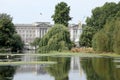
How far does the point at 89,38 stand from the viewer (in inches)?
3708

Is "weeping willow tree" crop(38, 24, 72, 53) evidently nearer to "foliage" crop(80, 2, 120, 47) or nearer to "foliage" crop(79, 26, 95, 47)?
"foliage" crop(80, 2, 120, 47)

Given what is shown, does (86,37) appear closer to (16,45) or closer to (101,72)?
(16,45)

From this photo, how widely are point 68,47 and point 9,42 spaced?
Answer: 15.5m

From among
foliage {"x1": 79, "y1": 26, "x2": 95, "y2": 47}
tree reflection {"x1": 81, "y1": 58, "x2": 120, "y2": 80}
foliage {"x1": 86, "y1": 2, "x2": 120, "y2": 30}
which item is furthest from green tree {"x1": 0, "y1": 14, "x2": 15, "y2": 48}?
tree reflection {"x1": 81, "y1": 58, "x2": 120, "y2": 80}

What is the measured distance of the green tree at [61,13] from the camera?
286 ft

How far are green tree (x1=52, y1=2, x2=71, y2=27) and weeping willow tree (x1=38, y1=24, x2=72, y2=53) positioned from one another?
16.9 m

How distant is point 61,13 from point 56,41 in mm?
21717

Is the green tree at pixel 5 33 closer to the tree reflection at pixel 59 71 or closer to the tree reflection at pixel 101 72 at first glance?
the tree reflection at pixel 59 71

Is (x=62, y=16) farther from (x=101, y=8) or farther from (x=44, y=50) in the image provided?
(x=44, y=50)

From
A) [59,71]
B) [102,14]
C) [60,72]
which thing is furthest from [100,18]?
[60,72]

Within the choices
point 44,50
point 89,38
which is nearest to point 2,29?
point 44,50

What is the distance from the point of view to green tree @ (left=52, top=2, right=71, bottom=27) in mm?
87062

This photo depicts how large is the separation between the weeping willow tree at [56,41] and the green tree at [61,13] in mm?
16924

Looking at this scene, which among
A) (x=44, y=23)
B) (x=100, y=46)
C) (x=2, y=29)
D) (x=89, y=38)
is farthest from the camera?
(x=44, y=23)
